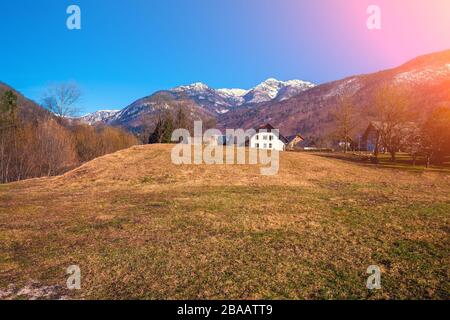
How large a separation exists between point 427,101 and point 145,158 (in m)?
188

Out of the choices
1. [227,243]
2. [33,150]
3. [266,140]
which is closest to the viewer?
[227,243]

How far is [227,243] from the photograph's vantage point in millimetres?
9711

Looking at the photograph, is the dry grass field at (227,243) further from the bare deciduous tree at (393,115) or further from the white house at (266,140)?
the white house at (266,140)

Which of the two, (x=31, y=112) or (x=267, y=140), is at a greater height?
(x=31, y=112)

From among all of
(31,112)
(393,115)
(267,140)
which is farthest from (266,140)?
(31,112)

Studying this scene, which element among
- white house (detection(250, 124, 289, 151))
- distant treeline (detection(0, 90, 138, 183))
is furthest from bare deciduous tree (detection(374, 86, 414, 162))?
distant treeline (detection(0, 90, 138, 183))

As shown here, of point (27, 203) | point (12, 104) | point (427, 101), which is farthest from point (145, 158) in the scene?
point (427, 101)

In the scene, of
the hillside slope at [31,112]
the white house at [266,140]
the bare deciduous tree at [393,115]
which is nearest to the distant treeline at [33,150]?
the hillside slope at [31,112]

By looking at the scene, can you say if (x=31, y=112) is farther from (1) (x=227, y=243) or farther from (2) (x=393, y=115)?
(2) (x=393, y=115)

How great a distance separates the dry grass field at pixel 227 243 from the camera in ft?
21.8

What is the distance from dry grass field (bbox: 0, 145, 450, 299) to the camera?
6641 mm

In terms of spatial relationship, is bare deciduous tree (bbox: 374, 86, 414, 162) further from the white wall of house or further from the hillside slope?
the hillside slope

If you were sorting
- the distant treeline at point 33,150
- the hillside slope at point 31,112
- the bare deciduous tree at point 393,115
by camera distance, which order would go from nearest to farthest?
the distant treeline at point 33,150 → the bare deciduous tree at point 393,115 → the hillside slope at point 31,112
